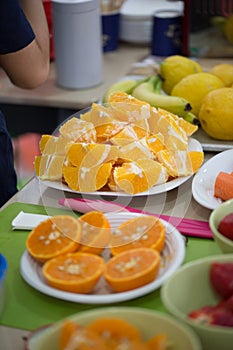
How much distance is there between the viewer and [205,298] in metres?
0.81

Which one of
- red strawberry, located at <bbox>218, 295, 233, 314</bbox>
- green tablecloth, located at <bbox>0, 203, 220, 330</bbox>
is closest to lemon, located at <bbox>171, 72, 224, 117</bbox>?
green tablecloth, located at <bbox>0, 203, 220, 330</bbox>

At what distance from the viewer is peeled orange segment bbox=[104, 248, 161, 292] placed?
842 millimetres

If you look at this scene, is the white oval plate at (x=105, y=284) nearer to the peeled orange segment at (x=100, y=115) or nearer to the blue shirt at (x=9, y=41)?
the peeled orange segment at (x=100, y=115)

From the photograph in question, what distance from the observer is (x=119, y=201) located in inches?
44.6

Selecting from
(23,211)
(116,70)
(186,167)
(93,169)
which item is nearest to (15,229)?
(23,211)

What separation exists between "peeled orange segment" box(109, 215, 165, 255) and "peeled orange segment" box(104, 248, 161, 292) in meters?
0.03

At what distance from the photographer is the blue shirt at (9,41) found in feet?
4.46

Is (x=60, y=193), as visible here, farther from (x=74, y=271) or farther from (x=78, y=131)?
(x=74, y=271)

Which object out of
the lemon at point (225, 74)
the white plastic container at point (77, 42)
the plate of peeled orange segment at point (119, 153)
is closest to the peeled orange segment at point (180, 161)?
the plate of peeled orange segment at point (119, 153)

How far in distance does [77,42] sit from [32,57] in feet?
1.23

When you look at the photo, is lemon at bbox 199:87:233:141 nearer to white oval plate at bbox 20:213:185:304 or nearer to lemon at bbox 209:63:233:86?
lemon at bbox 209:63:233:86

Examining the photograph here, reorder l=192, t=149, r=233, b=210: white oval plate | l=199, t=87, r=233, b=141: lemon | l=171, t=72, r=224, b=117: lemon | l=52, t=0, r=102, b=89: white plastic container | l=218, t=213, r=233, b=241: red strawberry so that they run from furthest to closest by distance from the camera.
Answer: l=52, t=0, r=102, b=89: white plastic container < l=171, t=72, r=224, b=117: lemon < l=199, t=87, r=233, b=141: lemon < l=192, t=149, r=233, b=210: white oval plate < l=218, t=213, r=233, b=241: red strawberry

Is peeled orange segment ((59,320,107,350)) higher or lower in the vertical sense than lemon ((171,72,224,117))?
higher

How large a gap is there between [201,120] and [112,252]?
21.5 inches
